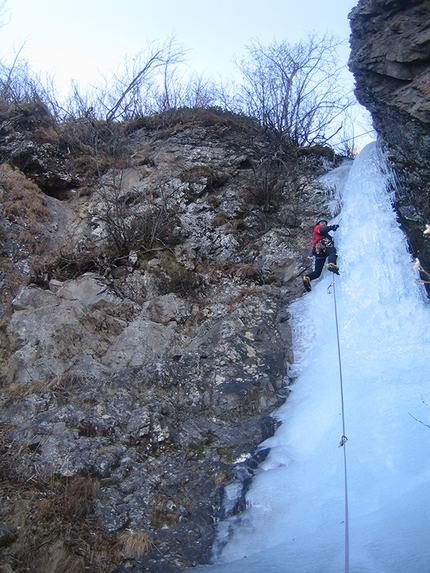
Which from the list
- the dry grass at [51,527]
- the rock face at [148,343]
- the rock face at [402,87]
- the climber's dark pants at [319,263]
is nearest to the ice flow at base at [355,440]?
the climber's dark pants at [319,263]

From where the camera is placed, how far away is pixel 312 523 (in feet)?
16.5

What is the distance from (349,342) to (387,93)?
16.5 ft

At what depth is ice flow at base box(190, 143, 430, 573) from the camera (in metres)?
4.68

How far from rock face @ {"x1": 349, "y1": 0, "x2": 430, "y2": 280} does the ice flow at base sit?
2.14 feet

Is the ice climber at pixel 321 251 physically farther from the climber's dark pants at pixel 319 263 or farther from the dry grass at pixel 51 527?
the dry grass at pixel 51 527

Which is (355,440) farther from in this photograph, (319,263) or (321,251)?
(321,251)

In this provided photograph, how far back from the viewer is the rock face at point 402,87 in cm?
855

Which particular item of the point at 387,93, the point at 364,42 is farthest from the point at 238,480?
the point at 364,42

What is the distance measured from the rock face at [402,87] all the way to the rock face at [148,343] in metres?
2.22

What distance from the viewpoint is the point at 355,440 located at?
5.79 m

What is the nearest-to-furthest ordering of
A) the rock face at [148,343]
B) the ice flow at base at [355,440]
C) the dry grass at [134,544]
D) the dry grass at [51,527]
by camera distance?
the ice flow at base at [355,440]
the dry grass at [51,527]
the dry grass at [134,544]
the rock face at [148,343]

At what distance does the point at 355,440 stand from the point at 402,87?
21.8 feet

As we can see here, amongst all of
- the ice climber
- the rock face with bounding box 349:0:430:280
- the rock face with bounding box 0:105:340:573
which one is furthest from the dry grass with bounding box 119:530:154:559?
the rock face with bounding box 349:0:430:280

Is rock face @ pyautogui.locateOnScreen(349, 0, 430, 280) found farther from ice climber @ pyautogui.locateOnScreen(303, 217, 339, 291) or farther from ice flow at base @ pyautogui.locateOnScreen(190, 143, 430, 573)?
ice climber @ pyautogui.locateOnScreen(303, 217, 339, 291)
